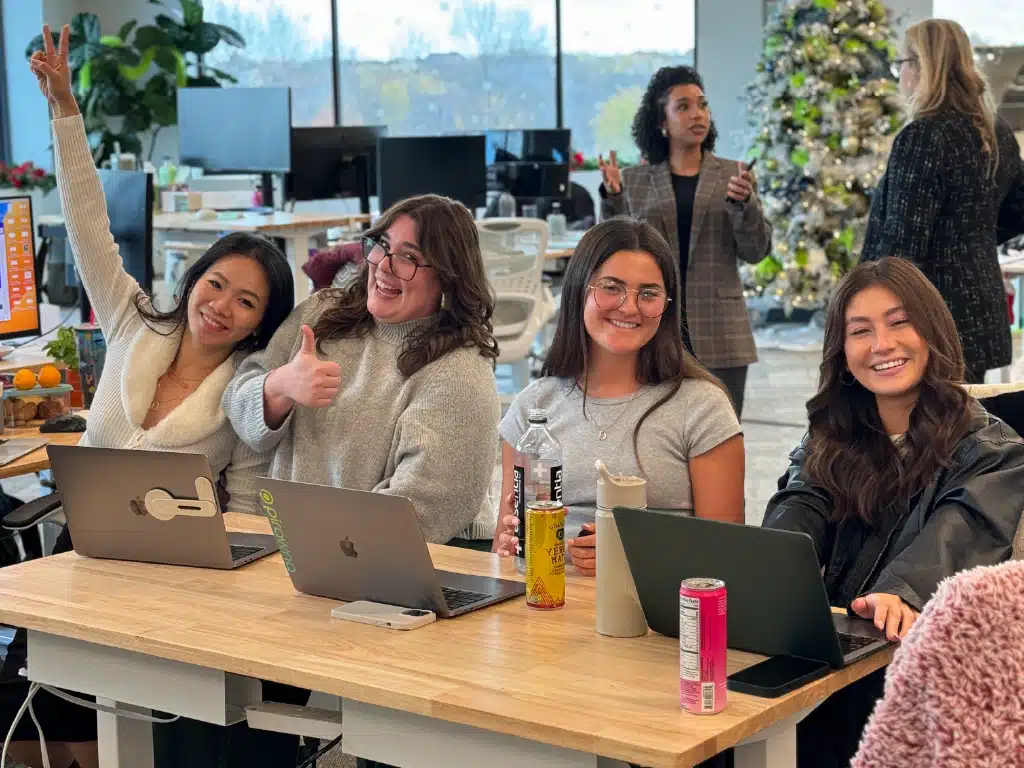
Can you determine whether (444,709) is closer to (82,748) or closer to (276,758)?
(276,758)

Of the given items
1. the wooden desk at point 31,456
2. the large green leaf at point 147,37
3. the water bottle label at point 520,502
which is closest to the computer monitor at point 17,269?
the wooden desk at point 31,456

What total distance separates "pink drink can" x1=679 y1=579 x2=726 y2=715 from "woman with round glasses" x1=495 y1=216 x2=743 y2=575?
30.4 inches

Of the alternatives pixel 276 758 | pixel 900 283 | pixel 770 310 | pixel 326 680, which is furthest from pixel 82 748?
pixel 770 310

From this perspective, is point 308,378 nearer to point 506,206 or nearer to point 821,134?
point 506,206

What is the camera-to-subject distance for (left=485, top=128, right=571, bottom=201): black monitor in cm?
732

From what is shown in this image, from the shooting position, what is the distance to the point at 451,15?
1077 centimetres

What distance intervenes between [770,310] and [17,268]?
6.50 m

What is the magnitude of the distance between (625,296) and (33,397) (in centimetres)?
169

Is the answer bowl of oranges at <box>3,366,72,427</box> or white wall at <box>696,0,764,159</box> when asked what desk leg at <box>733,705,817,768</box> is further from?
white wall at <box>696,0,764,159</box>

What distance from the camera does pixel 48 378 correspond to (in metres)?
3.41

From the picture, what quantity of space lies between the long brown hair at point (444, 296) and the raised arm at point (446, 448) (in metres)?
0.05

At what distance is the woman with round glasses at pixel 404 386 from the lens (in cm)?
254

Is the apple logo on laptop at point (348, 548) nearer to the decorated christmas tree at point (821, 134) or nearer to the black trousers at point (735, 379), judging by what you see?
the black trousers at point (735, 379)

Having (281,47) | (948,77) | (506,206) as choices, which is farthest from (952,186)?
(281,47)
